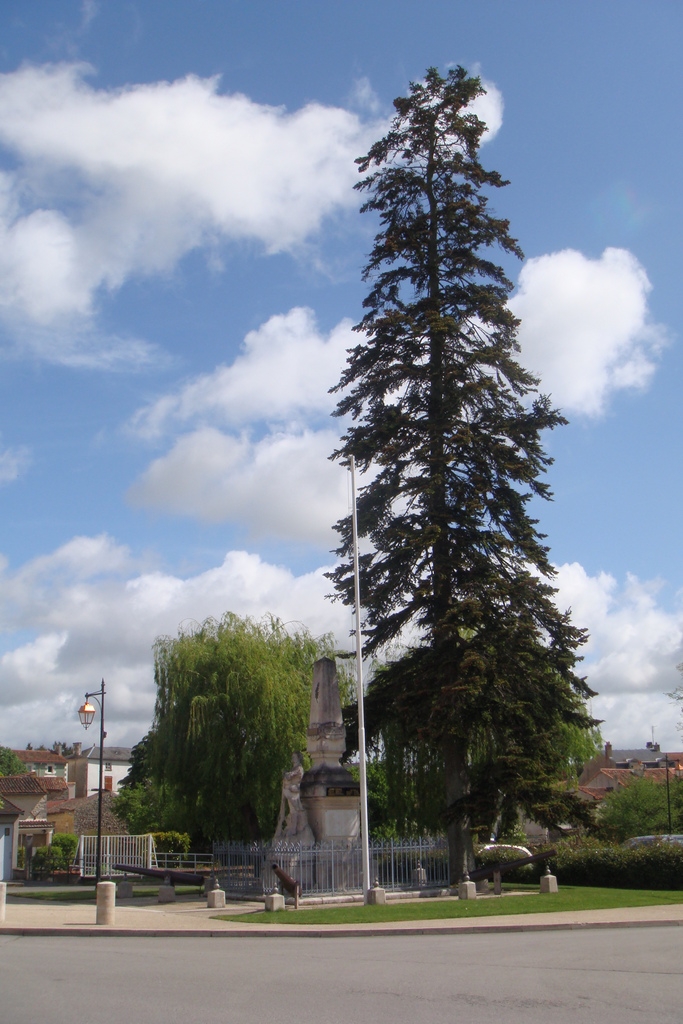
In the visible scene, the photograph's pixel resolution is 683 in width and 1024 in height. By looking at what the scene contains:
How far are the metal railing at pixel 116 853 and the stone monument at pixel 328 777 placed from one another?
1098cm

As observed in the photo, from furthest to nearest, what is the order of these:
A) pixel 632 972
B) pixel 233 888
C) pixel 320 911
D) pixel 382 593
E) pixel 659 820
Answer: pixel 659 820 → pixel 382 593 → pixel 233 888 → pixel 320 911 → pixel 632 972

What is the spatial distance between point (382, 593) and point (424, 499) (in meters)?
2.99

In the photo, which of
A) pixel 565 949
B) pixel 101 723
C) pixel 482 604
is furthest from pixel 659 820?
pixel 565 949

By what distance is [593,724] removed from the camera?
2686 centimetres

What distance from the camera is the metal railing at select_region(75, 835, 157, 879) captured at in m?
34.2

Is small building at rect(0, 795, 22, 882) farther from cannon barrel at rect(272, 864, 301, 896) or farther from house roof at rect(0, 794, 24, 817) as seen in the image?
cannon barrel at rect(272, 864, 301, 896)

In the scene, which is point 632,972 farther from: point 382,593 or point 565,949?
point 382,593

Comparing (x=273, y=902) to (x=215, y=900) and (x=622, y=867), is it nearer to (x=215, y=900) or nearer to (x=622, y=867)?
(x=215, y=900)

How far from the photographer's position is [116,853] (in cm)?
3559

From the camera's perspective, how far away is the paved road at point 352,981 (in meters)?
8.45

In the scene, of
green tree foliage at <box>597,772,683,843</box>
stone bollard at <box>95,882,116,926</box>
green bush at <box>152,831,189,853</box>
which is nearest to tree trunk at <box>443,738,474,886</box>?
stone bollard at <box>95,882,116,926</box>

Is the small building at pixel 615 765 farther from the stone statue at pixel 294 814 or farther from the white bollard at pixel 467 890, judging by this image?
the white bollard at pixel 467 890

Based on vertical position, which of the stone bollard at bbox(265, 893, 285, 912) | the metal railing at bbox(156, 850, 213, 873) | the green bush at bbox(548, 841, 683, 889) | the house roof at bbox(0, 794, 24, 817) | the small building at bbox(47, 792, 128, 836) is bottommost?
the small building at bbox(47, 792, 128, 836)

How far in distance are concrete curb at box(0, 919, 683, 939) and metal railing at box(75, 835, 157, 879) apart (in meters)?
16.8
